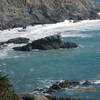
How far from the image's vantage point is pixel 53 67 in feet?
184

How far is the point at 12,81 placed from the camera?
48.3 meters

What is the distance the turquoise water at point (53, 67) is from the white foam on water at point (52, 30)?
26.6 feet

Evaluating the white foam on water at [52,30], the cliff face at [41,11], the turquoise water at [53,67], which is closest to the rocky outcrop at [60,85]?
the turquoise water at [53,67]

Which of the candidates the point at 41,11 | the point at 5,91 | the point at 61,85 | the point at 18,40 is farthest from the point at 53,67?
the point at 41,11

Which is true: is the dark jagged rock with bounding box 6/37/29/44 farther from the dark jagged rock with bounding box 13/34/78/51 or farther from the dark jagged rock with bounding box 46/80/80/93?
the dark jagged rock with bounding box 46/80/80/93

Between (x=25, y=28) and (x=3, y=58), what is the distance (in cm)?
3421

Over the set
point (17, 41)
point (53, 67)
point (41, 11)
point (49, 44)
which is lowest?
point (41, 11)

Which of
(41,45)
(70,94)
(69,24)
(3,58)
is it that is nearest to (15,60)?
(3,58)

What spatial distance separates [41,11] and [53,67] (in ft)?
187

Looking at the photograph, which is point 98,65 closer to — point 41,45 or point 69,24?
point 41,45

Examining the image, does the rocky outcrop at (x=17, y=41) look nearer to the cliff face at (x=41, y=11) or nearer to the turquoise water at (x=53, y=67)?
the turquoise water at (x=53, y=67)

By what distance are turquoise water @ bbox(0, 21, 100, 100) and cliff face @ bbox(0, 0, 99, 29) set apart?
3037 cm

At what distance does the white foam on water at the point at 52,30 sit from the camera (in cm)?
8463

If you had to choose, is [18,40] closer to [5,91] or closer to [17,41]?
[17,41]
